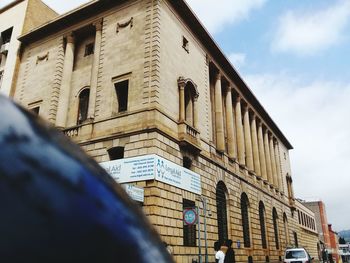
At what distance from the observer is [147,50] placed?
1773 centimetres

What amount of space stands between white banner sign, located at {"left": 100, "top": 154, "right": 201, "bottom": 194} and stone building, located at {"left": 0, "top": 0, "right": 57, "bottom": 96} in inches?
509

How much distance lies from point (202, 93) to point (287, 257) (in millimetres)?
11443

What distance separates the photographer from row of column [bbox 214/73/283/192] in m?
25.6

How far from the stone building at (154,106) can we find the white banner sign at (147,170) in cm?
5

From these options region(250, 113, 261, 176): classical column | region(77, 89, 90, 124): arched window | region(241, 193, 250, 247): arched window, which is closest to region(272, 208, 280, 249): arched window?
region(250, 113, 261, 176): classical column

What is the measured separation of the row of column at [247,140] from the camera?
2561cm

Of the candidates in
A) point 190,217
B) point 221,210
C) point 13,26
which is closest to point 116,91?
point 190,217

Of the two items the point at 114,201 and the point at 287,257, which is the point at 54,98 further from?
the point at 114,201

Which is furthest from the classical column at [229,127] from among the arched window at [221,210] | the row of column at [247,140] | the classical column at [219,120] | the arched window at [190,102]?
the arched window at [190,102]

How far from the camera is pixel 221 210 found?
2141 centimetres

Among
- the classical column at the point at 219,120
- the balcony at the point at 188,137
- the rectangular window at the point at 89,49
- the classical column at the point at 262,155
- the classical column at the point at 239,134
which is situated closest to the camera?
the balcony at the point at 188,137

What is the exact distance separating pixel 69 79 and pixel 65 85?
0.57 metres

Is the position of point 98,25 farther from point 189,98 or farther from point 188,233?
point 188,233

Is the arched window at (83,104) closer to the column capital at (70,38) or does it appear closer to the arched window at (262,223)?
the column capital at (70,38)
